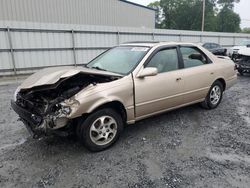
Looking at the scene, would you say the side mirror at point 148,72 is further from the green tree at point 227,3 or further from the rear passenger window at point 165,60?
the green tree at point 227,3

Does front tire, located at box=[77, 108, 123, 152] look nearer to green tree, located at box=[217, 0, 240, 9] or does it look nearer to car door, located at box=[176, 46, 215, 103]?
car door, located at box=[176, 46, 215, 103]

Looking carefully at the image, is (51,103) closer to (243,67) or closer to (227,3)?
(243,67)

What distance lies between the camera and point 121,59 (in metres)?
4.24

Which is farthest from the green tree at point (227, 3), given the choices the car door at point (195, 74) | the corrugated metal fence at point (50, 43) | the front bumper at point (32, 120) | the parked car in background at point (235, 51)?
the front bumper at point (32, 120)

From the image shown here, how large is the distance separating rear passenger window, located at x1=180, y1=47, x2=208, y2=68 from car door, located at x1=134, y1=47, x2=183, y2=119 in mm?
261

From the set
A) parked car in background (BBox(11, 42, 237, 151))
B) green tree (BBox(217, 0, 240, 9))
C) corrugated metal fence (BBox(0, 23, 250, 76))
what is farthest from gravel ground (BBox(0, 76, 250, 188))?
green tree (BBox(217, 0, 240, 9))

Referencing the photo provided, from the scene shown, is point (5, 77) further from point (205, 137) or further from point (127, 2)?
point (127, 2)

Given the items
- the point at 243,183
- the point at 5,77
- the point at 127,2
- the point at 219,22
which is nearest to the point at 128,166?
the point at 243,183

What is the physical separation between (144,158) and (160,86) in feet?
4.40

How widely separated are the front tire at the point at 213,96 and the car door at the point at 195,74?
214mm

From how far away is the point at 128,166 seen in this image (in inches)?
123

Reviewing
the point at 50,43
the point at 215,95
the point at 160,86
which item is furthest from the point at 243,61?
the point at 50,43

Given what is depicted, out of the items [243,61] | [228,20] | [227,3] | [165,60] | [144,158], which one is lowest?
[144,158]

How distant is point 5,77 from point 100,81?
8.02 metres
